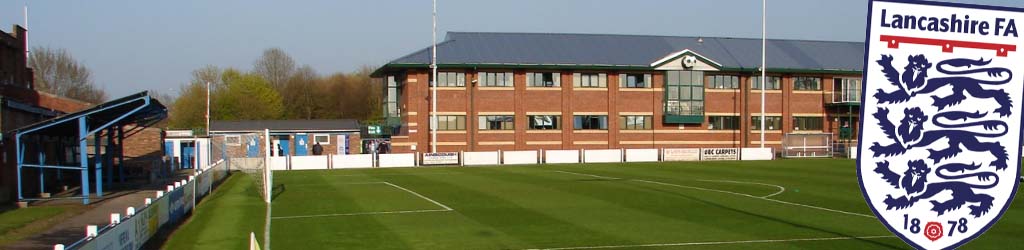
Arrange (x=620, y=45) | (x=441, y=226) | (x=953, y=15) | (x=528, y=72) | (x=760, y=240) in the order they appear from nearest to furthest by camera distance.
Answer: (x=953, y=15) < (x=760, y=240) < (x=441, y=226) < (x=528, y=72) < (x=620, y=45)

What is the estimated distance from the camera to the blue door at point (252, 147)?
4992 cm

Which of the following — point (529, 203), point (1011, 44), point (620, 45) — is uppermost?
point (620, 45)

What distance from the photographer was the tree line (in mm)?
96062

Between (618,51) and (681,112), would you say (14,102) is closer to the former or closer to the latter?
(618,51)

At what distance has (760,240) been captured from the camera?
57.1 ft

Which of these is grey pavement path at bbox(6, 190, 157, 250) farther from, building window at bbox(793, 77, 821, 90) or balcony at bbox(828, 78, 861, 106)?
balcony at bbox(828, 78, 861, 106)

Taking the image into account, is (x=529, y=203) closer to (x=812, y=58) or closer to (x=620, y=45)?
(x=620, y=45)

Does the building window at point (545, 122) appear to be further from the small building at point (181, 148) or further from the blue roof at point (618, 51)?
the small building at point (181, 148)

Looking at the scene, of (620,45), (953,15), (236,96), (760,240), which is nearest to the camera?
(953,15)

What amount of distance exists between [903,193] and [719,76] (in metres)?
61.2

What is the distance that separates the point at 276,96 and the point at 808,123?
59.6 m

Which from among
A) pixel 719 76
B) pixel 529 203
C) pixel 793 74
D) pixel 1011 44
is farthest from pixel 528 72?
pixel 1011 44

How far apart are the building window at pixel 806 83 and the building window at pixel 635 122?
11770 millimetres

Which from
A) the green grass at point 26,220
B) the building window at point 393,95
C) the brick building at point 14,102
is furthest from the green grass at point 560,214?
the building window at point 393,95
